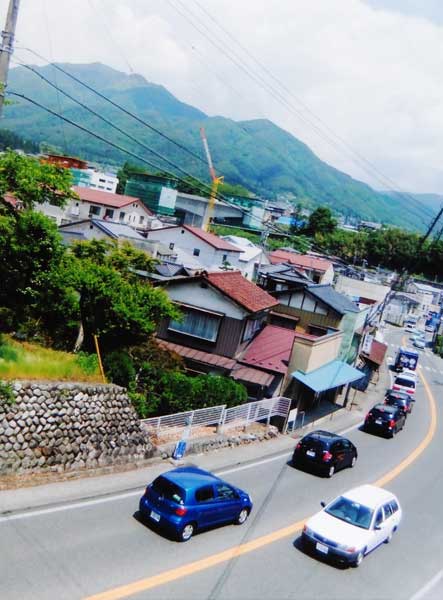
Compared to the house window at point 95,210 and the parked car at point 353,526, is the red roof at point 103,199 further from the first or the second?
the parked car at point 353,526

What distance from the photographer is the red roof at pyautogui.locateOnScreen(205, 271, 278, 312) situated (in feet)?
97.7

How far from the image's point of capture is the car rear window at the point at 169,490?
1448 cm

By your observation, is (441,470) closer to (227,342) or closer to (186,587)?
(227,342)

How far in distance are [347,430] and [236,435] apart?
10717 millimetres

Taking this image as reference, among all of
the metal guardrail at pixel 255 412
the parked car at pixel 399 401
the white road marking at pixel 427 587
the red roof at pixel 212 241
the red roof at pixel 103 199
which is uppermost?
the red roof at pixel 103 199

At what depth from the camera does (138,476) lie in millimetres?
18312

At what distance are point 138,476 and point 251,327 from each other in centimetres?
1524

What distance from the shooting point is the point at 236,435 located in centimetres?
2497

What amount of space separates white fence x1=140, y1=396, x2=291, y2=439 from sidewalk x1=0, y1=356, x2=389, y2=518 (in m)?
1.15

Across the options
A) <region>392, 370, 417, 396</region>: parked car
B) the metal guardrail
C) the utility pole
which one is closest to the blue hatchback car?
the metal guardrail

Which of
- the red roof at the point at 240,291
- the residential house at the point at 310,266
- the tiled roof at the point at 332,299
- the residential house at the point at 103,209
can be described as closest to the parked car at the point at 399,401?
the tiled roof at the point at 332,299

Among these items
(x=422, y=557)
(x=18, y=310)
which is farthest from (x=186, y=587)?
(x=18, y=310)

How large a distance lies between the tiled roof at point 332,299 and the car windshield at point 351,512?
22.0 meters

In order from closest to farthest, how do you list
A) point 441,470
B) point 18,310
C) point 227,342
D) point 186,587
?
point 186,587
point 18,310
point 441,470
point 227,342
